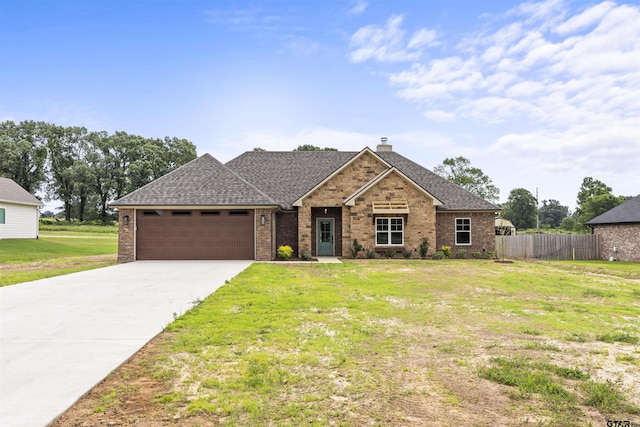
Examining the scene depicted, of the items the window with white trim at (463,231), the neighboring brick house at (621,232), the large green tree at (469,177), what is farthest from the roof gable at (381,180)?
the large green tree at (469,177)

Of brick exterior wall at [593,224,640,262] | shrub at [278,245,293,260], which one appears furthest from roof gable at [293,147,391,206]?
brick exterior wall at [593,224,640,262]

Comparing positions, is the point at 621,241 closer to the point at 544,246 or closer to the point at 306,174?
the point at 544,246

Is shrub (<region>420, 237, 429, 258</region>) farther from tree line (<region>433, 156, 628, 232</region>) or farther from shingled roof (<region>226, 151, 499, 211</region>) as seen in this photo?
tree line (<region>433, 156, 628, 232</region>)

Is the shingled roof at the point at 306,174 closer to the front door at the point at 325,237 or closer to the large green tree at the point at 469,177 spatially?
the front door at the point at 325,237

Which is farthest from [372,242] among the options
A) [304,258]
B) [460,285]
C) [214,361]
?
[214,361]

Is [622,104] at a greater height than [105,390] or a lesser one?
greater

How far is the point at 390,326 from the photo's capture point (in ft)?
21.7

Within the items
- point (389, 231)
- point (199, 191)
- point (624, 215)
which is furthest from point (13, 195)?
point (624, 215)

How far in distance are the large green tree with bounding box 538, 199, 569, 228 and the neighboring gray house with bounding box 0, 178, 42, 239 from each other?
118195mm

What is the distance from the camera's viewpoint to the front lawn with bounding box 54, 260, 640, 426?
354cm

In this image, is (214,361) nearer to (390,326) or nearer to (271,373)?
(271,373)

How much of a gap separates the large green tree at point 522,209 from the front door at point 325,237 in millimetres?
69009

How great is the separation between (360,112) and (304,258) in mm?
12506

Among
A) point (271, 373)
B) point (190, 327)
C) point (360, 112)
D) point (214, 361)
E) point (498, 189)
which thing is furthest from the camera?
point (498, 189)
